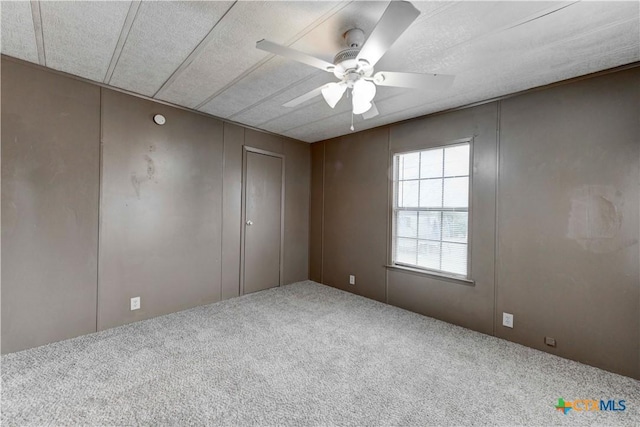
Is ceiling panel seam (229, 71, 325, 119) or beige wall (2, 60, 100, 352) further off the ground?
ceiling panel seam (229, 71, 325, 119)

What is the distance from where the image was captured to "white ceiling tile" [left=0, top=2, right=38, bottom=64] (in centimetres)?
165

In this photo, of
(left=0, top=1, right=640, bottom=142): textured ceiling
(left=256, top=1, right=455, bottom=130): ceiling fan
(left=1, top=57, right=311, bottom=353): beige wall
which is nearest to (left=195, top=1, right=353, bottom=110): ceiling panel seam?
(left=0, top=1, right=640, bottom=142): textured ceiling

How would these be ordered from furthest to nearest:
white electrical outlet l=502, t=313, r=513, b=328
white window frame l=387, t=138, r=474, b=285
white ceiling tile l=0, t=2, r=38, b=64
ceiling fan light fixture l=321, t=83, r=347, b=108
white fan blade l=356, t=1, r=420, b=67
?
white window frame l=387, t=138, r=474, b=285
white electrical outlet l=502, t=313, r=513, b=328
ceiling fan light fixture l=321, t=83, r=347, b=108
white ceiling tile l=0, t=2, r=38, b=64
white fan blade l=356, t=1, r=420, b=67

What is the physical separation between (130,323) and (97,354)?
24.0 inches

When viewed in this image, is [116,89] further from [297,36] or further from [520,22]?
[520,22]

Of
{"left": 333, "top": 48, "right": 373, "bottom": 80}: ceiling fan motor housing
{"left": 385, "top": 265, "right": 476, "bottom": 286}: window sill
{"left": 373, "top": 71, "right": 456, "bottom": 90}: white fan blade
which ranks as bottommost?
{"left": 385, "top": 265, "right": 476, "bottom": 286}: window sill

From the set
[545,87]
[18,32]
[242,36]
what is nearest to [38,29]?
[18,32]

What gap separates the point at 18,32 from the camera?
1.88 meters

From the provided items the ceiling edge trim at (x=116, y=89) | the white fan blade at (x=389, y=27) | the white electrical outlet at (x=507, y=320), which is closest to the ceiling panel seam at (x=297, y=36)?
the white fan blade at (x=389, y=27)

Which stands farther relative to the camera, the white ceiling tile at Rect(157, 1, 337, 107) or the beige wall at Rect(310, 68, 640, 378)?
the beige wall at Rect(310, 68, 640, 378)

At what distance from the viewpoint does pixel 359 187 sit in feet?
13.2

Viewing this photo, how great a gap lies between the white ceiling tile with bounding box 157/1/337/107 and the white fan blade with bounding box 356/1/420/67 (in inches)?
13.8

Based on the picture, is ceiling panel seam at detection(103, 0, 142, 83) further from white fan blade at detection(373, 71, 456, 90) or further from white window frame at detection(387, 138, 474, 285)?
white window frame at detection(387, 138, 474, 285)

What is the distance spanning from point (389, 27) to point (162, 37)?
1560 millimetres
